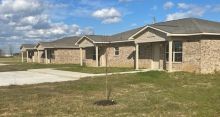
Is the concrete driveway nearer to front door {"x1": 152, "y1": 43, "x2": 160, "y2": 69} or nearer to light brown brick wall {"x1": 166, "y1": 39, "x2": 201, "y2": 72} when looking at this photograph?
front door {"x1": 152, "y1": 43, "x2": 160, "y2": 69}

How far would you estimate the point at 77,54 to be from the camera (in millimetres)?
52375

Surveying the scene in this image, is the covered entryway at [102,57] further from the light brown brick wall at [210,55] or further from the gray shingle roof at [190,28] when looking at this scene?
the light brown brick wall at [210,55]

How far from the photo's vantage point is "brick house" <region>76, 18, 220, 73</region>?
24953 mm

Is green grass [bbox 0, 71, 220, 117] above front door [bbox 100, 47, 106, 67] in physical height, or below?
below

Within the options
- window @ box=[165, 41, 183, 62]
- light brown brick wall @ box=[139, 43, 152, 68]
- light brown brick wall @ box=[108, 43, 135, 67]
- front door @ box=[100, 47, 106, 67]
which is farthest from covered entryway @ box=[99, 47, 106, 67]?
window @ box=[165, 41, 183, 62]

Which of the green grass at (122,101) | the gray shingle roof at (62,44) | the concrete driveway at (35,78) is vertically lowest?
the green grass at (122,101)

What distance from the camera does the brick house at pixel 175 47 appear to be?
81.9 feet

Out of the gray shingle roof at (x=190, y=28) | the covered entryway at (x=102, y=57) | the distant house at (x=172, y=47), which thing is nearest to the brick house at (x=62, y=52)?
the covered entryway at (x=102, y=57)

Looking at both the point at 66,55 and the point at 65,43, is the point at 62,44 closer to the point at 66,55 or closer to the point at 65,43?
the point at 65,43

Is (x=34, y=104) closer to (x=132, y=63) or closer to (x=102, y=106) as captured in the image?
(x=102, y=106)

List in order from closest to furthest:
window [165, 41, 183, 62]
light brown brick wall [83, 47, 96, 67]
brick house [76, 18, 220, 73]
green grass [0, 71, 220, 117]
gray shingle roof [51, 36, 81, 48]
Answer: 1. green grass [0, 71, 220, 117]
2. brick house [76, 18, 220, 73]
3. window [165, 41, 183, 62]
4. light brown brick wall [83, 47, 96, 67]
5. gray shingle roof [51, 36, 81, 48]

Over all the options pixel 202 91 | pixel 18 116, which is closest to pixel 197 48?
pixel 202 91

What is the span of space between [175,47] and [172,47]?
24cm

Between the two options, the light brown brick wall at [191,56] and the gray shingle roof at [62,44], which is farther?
the gray shingle roof at [62,44]
